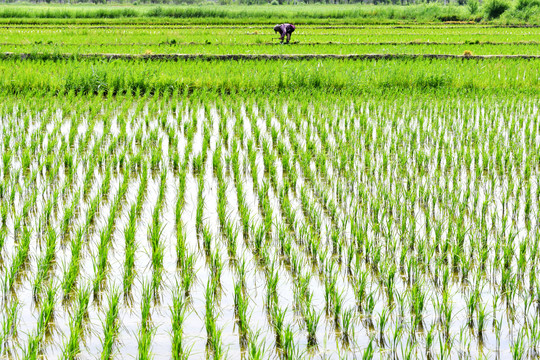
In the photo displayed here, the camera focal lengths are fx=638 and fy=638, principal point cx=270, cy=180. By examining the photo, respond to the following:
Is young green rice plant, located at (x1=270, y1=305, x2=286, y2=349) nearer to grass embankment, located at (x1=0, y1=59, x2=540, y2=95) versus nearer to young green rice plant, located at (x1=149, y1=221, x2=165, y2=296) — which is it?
young green rice plant, located at (x1=149, y1=221, x2=165, y2=296)

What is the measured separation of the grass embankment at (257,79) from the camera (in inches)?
326

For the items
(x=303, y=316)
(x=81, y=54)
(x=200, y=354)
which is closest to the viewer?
(x=200, y=354)

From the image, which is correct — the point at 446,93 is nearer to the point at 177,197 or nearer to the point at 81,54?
the point at 177,197

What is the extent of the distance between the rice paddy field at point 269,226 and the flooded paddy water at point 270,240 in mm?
15

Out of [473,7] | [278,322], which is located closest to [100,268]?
[278,322]

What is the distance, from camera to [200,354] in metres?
2.31

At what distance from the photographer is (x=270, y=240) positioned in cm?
340

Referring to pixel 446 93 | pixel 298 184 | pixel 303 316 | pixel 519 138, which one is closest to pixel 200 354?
pixel 303 316

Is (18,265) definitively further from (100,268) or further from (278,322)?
(278,322)

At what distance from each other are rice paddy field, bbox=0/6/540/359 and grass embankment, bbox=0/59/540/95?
0.17 m

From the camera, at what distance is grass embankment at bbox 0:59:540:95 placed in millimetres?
8289

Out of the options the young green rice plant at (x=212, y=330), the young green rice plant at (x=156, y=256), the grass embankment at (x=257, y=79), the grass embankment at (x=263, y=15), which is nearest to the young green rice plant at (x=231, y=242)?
the young green rice plant at (x=156, y=256)

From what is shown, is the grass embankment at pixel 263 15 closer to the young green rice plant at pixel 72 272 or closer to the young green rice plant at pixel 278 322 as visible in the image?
the young green rice plant at pixel 72 272

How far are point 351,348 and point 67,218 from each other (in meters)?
1.83
